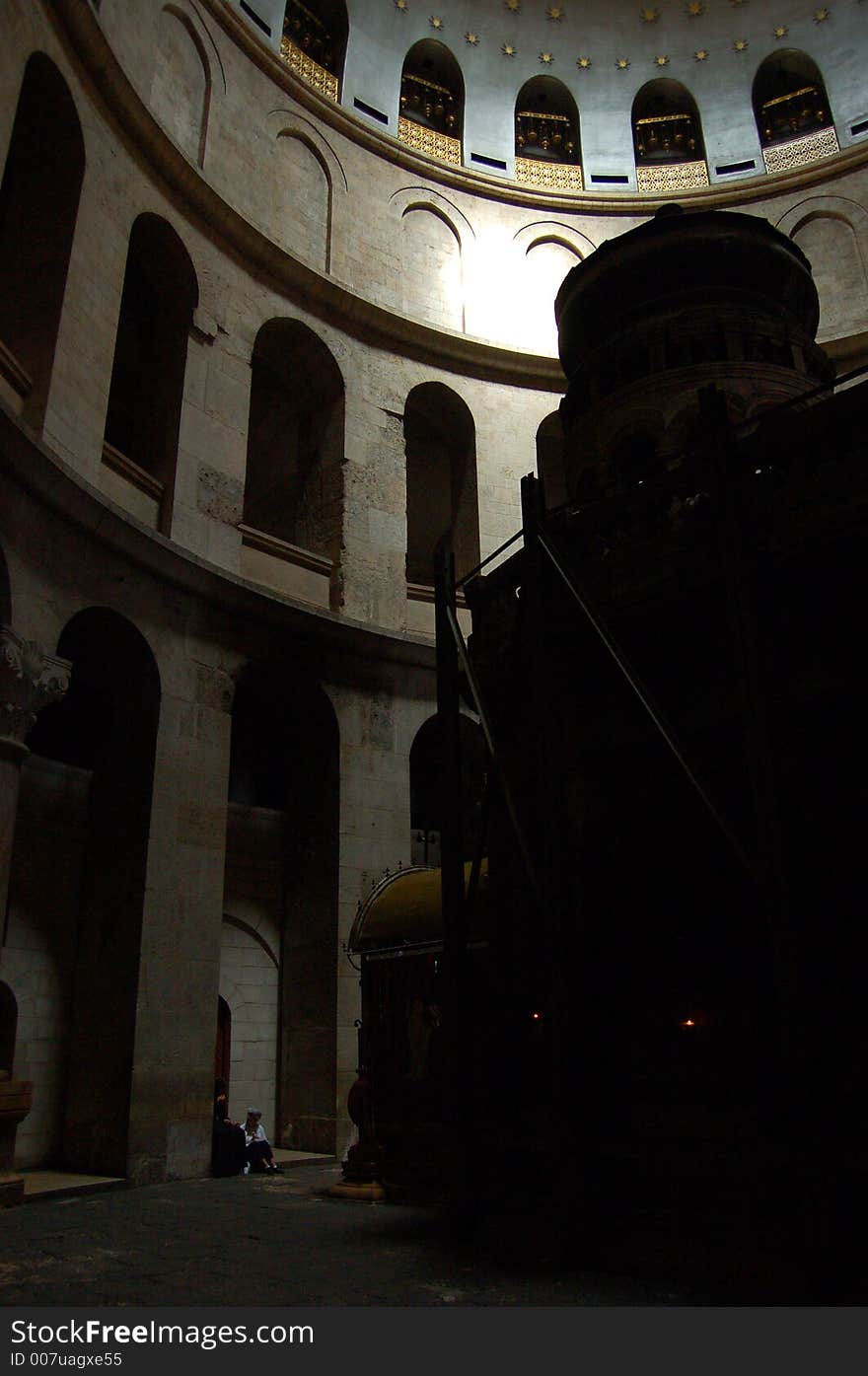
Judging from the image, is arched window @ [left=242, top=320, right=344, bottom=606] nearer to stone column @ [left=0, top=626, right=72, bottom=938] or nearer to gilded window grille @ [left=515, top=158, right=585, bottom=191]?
stone column @ [left=0, top=626, right=72, bottom=938]

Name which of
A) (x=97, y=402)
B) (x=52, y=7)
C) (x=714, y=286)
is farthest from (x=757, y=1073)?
(x=52, y=7)

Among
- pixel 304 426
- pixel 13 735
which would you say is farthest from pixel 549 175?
pixel 13 735

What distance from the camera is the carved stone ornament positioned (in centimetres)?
966

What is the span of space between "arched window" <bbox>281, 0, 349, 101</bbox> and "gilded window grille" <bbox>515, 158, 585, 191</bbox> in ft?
14.5

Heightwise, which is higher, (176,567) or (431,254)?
(431,254)

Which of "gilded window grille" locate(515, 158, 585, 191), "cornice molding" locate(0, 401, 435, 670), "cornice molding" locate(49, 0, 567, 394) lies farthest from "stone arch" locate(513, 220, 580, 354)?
"cornice molding" locate(0, 401, 435, 670)

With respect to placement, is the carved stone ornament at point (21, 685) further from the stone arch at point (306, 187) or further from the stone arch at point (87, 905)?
the stone arch at point (306, 187)

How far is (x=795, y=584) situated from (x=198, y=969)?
846 cm

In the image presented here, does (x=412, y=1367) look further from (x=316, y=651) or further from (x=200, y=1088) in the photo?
(x=316, y=651)

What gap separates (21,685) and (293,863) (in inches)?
237

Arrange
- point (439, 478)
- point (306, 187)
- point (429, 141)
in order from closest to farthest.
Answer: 1. point (306, 187)
2. point (429, 141)
3. point (439, 478)

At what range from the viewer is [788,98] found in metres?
22.5

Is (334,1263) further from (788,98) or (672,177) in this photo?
(788,98)

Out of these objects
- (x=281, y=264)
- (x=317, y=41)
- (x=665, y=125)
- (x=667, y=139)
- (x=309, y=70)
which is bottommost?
(x=281, y=264)
